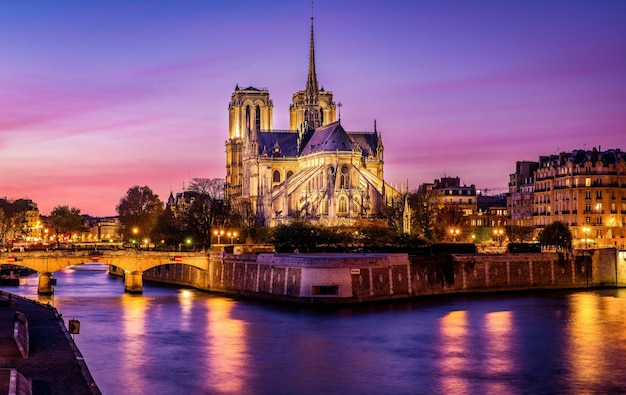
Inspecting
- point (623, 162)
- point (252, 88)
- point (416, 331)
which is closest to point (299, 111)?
point (252, 88)

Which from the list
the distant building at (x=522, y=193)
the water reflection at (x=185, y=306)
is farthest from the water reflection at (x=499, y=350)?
the distant building at (x=522, y=193)

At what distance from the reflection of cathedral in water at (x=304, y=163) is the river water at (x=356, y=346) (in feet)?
163

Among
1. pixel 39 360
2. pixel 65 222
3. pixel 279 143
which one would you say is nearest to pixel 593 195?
pixel 279 143

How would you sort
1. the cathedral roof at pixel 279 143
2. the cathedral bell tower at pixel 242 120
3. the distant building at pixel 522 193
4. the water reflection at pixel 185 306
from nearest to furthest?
the water reflection at pixel 185 306 < the distant building at pixel 522 193 < the cathedral roof at pixel 279 143 < the cathedral bell tower at pixel 242 120

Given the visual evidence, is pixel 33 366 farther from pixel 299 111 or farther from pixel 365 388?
pixel 299 111

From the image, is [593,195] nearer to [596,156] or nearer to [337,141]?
[596,156]

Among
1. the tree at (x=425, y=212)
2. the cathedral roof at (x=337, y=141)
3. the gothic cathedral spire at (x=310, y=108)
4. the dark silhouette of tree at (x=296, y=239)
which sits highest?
the gothic cathedral spire at (x=310, y=108)

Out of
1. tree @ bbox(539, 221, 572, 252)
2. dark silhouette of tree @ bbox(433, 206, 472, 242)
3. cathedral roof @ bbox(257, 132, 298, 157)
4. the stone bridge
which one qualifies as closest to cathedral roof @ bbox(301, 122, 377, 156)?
cathedral roof @ bbox(257, 132, 298, 157)

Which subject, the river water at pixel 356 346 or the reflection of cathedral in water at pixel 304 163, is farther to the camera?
the reflection of cathedral in water at pixel 304 163

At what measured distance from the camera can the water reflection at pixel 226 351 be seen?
33781mm

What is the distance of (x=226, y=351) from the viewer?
4053 cm

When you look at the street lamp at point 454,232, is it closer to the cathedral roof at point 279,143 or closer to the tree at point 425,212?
the tree at point 425,212

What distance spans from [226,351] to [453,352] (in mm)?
9794

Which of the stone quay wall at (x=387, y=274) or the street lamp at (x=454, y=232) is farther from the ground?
the street lamp at (x=454, y=232)
